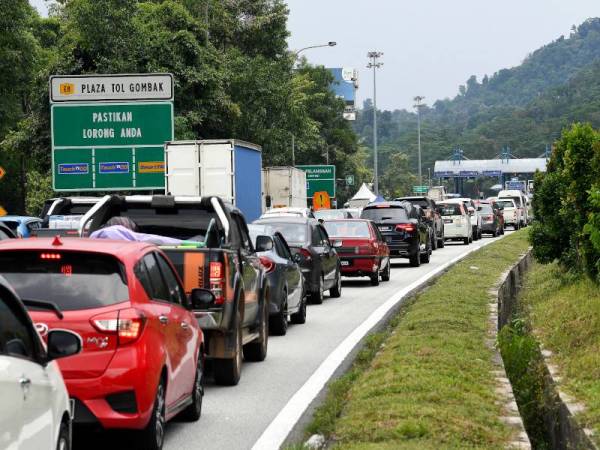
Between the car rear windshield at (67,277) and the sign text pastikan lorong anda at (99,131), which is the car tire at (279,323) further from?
the sign text pastikan lorong anda at (99,131)

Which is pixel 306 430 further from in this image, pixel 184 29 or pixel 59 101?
pixel 184 29

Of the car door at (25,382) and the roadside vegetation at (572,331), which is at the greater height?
the car door at (25,382)

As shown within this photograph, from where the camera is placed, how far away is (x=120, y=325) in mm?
8609

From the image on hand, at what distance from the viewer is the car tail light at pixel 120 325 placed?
860 cm

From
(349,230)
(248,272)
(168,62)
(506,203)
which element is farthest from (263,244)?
(506,203)

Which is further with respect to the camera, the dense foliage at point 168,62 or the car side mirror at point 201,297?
the dense foliage at point 168,62

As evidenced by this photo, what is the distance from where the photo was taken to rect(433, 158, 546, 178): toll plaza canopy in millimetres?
157000

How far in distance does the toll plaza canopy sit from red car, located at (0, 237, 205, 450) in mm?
148174

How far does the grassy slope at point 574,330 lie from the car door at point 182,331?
2.86 metres

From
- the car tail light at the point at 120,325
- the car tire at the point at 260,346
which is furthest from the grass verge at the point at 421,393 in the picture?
the car tail light at the point at 120,325

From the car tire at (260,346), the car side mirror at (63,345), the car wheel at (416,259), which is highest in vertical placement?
the car side mirror at (63,345)

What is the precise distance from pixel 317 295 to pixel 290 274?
4988 mm

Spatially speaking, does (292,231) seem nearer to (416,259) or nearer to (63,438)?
(416,259)

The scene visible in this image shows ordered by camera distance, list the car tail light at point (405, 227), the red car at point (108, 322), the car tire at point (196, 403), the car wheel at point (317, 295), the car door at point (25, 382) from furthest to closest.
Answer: the car tail light at point (405, 227) < the car wheel at point (317, 295) < the car tire at point (196, 403) < the red car at point (108, 322) < the car door at point (25, 382)
